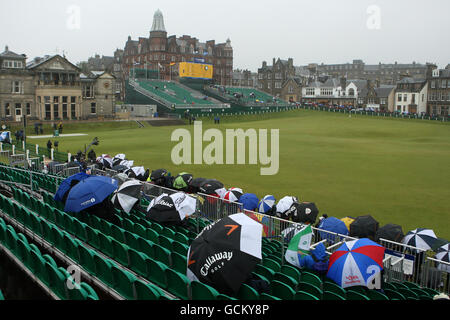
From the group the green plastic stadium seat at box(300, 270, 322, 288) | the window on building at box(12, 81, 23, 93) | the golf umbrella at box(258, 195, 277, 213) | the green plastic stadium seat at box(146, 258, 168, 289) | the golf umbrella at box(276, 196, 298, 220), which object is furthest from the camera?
the window on building at box(12, 81, 23, 93)

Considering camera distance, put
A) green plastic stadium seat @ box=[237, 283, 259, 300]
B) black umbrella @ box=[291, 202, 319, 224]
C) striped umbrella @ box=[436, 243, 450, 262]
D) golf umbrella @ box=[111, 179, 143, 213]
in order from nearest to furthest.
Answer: green plastic stadium seat @ box=[237, 283, 259, 300] < striped umbrella @ box=[436, 243, 450, 262] < golf umbrella @ box=[111, 179, 143, 213] < black umbrella @ box=[291, 202, 319, 224]

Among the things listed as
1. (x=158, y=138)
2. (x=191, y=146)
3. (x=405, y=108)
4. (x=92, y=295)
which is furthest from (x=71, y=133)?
(x=405, y=108)

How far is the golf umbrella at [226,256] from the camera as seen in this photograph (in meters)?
6.45

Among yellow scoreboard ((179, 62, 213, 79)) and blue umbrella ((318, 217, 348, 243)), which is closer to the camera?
blue umbrella ((318, 217, 348, 243))

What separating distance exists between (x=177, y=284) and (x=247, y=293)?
4.45 ft


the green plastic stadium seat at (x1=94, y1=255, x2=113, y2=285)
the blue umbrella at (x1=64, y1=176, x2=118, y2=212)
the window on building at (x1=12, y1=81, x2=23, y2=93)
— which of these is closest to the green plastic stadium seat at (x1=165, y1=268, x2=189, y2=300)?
the green plastic stadium seat at (x1=94, y1=255, x2=113, y2=285)

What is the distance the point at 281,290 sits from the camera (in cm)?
691

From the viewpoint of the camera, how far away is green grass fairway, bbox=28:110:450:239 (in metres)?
17.0

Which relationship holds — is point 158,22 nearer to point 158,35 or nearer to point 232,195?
point 158,35

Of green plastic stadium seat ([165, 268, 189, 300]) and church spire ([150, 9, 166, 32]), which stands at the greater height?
church spire ([150, 9, 166, 32])

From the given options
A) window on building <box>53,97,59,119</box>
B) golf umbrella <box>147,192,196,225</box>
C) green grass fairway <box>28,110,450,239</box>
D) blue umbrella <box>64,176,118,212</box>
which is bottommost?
green grass fairway <box>28,110,450,239</box>

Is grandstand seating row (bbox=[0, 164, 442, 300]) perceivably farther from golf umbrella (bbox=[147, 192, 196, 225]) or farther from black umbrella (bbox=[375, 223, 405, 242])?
black umbrella (bbox=[375, 223, 405, 242])

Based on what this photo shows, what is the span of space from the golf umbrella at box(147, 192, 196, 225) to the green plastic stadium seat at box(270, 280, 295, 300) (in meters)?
4.50
